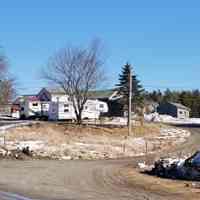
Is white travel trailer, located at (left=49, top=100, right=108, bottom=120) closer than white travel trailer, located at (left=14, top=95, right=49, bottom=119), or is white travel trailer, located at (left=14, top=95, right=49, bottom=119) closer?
white travel trailer, located at (left=49, top=100, right=108, bottom=120)

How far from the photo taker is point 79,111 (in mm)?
69562

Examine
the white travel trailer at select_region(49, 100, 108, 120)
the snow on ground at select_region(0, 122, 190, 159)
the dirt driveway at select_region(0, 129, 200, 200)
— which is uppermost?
the white travel trailer at select_region(49, 100, 108, 120)

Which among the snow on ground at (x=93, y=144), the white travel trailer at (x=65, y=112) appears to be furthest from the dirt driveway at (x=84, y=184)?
the white travel trailer at (x=65, y=112)

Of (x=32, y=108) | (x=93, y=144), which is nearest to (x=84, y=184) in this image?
(x=93, y=144)

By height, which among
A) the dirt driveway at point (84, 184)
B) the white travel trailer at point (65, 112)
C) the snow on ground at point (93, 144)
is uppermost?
the white travel trailer at point (65, 112)

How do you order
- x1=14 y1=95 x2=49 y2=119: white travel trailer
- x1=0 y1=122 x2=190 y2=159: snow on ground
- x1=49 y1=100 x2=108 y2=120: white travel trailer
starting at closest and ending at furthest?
x1=0 y1=122 x2=190 y2=159: snow on ground < x1=49 y1=100 x2=108 y2=120: white travel trailer < x1=14 y1=95 x2=49 y2=119: white travel trailer

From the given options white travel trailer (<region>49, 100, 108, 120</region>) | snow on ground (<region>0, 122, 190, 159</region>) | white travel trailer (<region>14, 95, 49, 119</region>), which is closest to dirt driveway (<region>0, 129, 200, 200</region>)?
snow on ground (<region>0, 122, 190, 159</region>)

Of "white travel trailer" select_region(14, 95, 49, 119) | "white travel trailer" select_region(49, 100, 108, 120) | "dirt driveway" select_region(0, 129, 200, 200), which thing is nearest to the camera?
"dirt driveway" select_region(0, 129, 200, 200)

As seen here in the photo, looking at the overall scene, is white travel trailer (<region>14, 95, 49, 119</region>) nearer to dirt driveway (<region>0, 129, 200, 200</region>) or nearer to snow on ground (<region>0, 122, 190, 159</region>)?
snow on ground (<region>0, 122, 190, 159</region>)

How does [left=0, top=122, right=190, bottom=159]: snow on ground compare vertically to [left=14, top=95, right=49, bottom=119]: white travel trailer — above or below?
below

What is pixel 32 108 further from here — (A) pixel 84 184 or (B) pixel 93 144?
(A) pixel 84 184

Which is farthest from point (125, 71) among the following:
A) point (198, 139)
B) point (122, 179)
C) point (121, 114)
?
point (122, 179)

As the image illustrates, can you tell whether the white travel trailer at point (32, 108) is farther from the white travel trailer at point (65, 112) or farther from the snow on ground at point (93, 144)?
the snow on ground at point (93, 144)

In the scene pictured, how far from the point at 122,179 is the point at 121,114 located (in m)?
75.3
